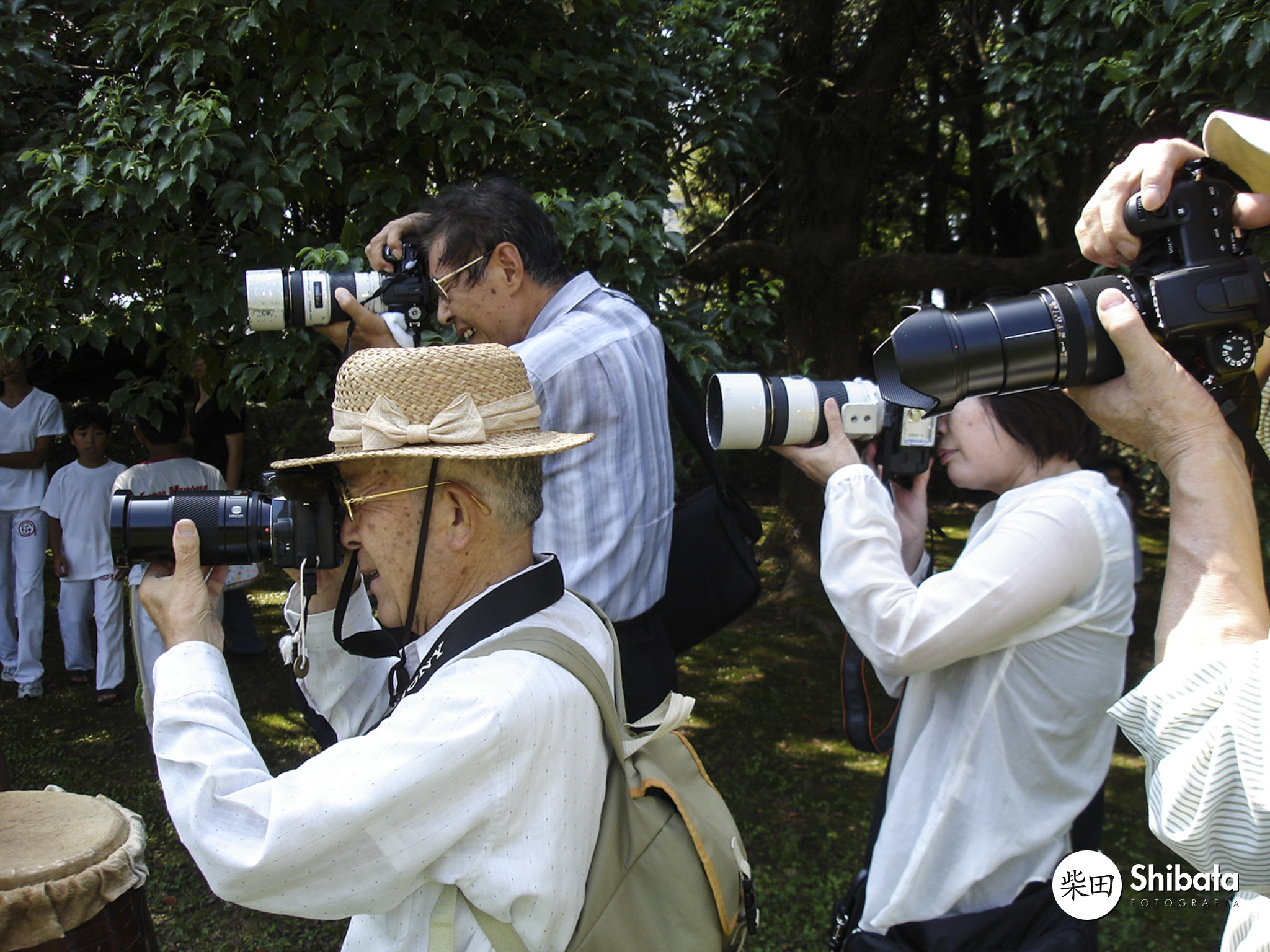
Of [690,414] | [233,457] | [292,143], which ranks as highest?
[292,143]

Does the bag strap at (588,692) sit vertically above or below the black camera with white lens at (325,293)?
below

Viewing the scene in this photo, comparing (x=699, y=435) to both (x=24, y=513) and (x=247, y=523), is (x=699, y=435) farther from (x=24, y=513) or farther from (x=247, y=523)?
(x=24, y=513)

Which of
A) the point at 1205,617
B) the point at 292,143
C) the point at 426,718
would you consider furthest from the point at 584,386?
the point at 292,143

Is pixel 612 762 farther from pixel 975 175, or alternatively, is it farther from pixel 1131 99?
pixel 975 175

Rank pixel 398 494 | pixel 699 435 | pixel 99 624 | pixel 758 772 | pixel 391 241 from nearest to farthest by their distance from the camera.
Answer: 1. pixel 398 494
2. pixel 699 435
3. pixel 391 241
4. pixel 758 772
5. pixel 99 624

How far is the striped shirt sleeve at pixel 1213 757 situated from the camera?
0.98 m

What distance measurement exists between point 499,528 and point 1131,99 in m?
3.42

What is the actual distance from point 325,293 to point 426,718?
1919 millimetres

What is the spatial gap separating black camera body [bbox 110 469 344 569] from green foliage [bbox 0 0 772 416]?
1.77 meters

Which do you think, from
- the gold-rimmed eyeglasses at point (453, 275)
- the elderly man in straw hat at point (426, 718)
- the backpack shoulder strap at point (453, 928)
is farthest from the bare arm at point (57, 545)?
the backpack shoulder strap at point (453, 928)

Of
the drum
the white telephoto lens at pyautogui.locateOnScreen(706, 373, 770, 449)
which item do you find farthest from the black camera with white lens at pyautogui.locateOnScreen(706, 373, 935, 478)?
the drum

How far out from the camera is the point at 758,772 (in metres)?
5.00

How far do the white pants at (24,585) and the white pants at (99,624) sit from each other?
0.15m

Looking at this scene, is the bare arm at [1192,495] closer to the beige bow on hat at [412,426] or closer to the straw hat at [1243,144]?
the straw hat at [1243,144]
